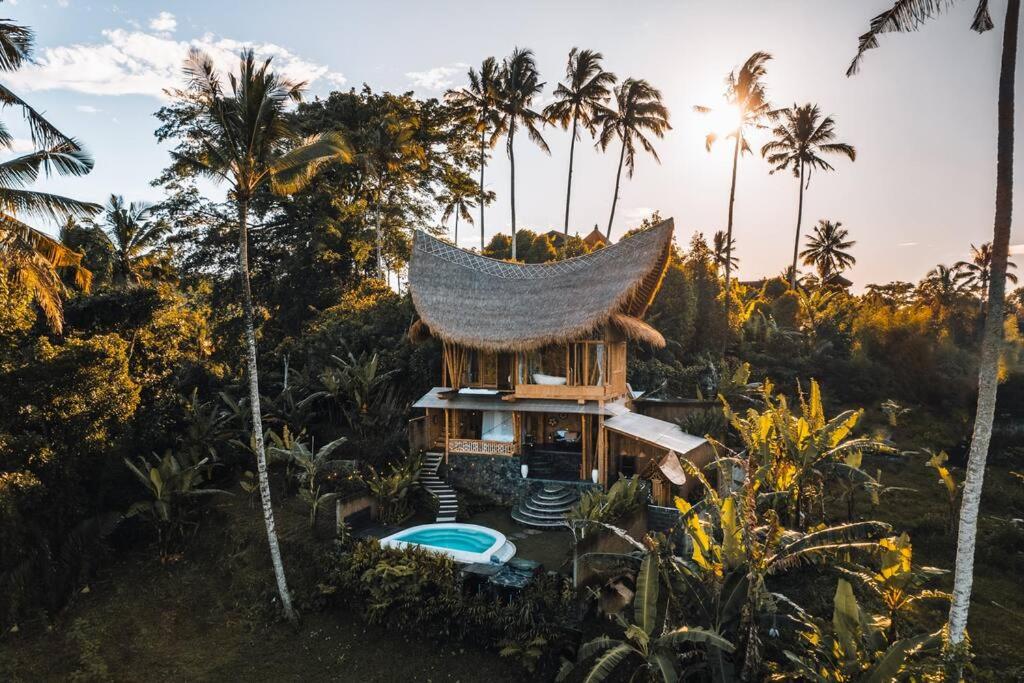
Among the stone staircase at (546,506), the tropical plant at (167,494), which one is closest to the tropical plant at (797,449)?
the stone staircase at (546,506)

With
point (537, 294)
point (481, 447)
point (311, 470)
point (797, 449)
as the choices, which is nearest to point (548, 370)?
point (537, 294)

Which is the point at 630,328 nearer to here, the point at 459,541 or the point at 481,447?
the point at 481,447

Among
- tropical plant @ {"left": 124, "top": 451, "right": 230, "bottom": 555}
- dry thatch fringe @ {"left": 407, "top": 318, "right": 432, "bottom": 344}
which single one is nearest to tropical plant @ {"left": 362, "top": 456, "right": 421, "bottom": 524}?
tropical plant @ {"left": 124, "top": 451, "right": 230, "bottom": 555}

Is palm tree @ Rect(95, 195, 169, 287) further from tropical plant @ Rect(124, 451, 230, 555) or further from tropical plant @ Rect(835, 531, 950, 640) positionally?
tropical plant @ Rect(835, 531, 950, 640)

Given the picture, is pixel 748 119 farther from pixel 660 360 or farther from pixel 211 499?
pixel 211 499

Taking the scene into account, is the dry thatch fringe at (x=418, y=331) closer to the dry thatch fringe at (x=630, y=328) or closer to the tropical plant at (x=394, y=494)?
the tropical plant at (x=394, y=494)
